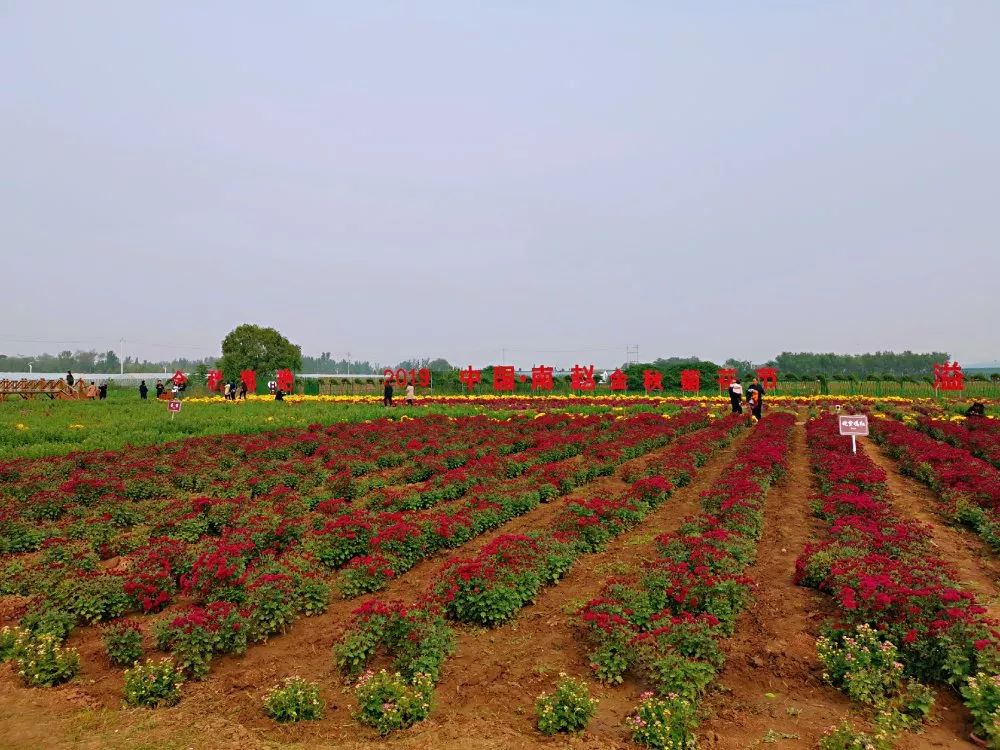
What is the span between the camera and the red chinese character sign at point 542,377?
46.3 metres

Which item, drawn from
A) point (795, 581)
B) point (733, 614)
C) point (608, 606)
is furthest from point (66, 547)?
point (795, 581)

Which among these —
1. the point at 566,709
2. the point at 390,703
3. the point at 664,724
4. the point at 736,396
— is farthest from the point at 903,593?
the point at 736,396

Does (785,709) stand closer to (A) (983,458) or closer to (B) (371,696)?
(B) (371,696)

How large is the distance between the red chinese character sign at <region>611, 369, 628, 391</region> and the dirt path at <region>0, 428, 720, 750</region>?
39.9 m

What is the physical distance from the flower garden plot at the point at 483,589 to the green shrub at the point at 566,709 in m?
1.24

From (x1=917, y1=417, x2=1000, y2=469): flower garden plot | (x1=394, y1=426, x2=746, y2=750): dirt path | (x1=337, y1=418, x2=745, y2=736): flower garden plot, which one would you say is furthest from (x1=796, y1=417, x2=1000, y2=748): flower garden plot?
(x1=917, y1=417, x2=1000, y2=469): flower garden plot

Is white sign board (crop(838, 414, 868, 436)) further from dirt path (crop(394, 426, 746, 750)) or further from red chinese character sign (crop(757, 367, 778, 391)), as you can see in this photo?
red chinese character sign (crop(757, 367, 778, 391))

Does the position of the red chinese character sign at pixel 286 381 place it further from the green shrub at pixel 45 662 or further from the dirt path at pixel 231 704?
the dirt path at pixel 231 704

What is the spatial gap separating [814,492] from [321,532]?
10.8 meters

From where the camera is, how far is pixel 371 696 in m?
5.79

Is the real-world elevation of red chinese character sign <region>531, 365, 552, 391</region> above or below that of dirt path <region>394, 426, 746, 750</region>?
above

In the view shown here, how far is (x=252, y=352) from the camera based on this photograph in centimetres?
7512

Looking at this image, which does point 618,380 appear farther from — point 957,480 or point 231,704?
point 231,704

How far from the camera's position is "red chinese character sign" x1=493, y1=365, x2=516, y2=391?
48344 mm
